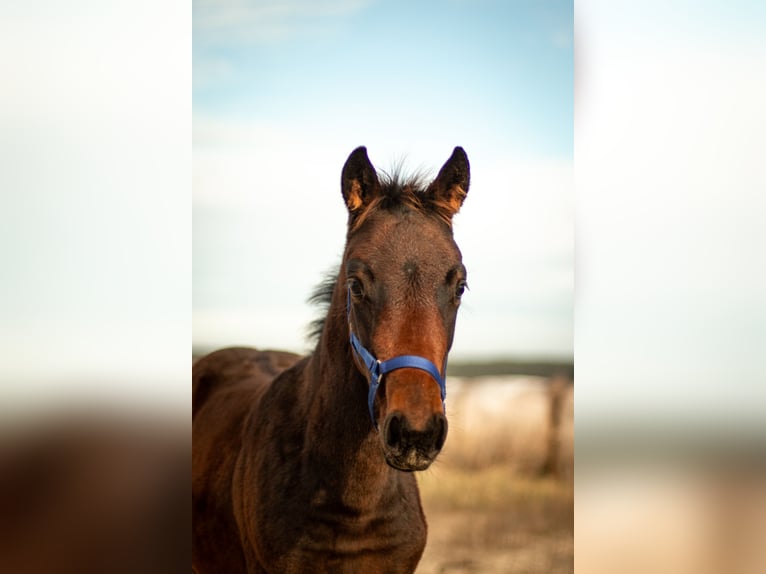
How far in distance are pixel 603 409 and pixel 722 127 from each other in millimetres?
963

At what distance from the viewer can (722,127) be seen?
2.38 m

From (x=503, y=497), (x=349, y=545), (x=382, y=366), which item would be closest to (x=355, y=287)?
(x=382, y=366)

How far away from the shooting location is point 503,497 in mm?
2568

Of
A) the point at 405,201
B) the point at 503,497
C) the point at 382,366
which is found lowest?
the point at 503,497

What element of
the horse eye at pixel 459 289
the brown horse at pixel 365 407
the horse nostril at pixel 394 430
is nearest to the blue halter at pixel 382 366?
the brown horse at pixel 365 407

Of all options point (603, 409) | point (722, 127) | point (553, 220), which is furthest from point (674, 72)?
point (603, 409)

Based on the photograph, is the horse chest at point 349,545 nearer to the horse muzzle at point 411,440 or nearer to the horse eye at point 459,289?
the horse muzzle at point 411,440

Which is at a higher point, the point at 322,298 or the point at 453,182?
the point at 453,182

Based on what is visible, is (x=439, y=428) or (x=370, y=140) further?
(x=370, y=140)

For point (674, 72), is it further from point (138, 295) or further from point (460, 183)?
point (138, 295)

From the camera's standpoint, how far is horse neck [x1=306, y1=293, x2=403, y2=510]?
2.03m

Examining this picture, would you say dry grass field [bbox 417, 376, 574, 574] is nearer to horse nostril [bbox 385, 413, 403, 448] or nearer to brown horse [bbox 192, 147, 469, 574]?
brown horse [bbox 192, 147, 469, 574]

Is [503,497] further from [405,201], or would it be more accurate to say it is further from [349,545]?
[405,201]

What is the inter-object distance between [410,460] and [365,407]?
30cm
